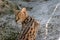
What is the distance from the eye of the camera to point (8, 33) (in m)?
7.49

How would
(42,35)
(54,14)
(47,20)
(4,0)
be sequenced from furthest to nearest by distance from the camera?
(4,0)
(54,14)
(47,20)
(42,35)

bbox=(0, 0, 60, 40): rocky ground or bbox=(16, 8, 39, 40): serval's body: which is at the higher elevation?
bbox=(16, 8, 39, 40): serval's body

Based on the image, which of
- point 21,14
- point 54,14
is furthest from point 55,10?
point 21,14

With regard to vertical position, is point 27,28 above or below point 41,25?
above

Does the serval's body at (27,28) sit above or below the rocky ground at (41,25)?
above

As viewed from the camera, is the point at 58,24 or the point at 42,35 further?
the point at 58,24

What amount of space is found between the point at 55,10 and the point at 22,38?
503cm

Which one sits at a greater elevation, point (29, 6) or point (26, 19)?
point (26, 19)

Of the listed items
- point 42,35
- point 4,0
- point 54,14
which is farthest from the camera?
point 4,0

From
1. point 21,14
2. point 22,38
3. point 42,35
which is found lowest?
point 42,35

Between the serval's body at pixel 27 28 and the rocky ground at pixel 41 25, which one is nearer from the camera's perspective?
the serval's body at pixel 27 28

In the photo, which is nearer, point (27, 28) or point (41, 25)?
point (27, 28)

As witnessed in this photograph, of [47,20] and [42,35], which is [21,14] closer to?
[42,35]

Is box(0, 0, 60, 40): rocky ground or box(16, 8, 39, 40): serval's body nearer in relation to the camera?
box(16, 8, 39, 40): serval's body
